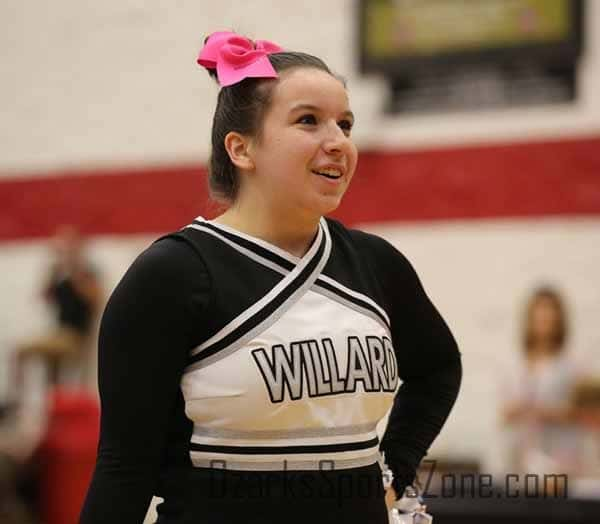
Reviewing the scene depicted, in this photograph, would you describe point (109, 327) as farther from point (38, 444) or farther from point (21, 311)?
point (21, 311)

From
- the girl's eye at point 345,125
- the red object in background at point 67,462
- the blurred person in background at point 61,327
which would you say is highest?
the girl's eye at point 345,125

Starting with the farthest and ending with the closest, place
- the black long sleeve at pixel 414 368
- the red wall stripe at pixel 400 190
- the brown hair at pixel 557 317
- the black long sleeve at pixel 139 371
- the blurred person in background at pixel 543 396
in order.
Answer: the red wall stripe at pixel 400 190 < the brown hair at pixel 557 317 < the blurred person in background at pixel 543 396 < the black long sleeve at pixel 414 368 < the black long sleeve at pixel 139 371

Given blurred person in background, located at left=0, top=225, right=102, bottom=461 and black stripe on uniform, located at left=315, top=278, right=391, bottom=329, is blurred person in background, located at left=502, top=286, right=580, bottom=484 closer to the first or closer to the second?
blurred person in background, located at left=0, top=225, right=102, bottom=461

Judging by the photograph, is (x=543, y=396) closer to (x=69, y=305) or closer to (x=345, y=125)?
(x=69, y=305)

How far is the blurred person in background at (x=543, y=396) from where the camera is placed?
6.21m

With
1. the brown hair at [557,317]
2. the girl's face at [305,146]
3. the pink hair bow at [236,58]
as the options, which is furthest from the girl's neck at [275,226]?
the brown hair at [557,317]

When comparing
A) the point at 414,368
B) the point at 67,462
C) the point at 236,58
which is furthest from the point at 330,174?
the point at 67,462

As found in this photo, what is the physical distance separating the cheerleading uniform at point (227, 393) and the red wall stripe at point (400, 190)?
200 inches

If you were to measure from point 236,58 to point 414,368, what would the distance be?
685 mm

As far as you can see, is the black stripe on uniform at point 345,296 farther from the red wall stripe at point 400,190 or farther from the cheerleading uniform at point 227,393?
the red wall stripe at point 400,190

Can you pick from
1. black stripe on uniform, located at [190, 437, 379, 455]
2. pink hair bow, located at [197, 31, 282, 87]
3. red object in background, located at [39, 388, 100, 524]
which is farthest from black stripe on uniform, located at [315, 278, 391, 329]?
red object in background, located at [39, 388, 100, 524]

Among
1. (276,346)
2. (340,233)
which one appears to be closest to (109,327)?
(276,346)

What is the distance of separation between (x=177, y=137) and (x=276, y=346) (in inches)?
244

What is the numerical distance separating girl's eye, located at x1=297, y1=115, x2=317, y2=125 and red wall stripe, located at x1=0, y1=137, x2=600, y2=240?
503 centimetres
